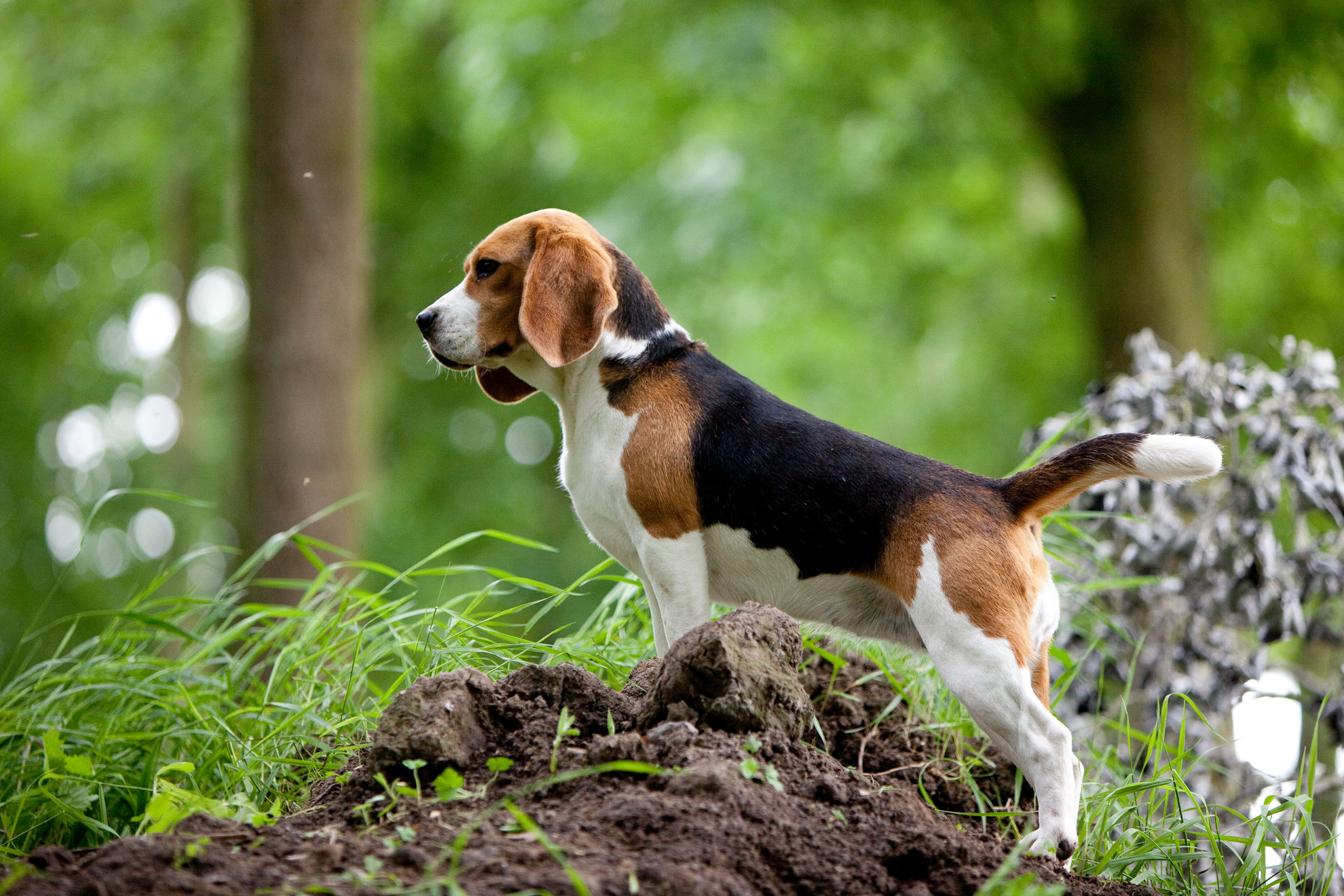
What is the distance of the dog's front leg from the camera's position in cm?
313

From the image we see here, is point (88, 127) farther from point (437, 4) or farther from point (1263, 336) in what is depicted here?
point (1263, 336)

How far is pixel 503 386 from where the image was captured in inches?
146

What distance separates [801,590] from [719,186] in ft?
30.5

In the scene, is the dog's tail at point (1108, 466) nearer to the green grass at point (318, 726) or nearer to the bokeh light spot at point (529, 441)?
the green grass at point (318, 726)

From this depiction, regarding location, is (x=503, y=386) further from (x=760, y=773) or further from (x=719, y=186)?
(x=719, y=186)

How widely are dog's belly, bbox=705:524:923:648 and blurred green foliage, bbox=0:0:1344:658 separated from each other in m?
5.51

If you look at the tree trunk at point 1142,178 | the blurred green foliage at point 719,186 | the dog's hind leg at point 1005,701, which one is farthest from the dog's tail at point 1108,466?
the tree trunk at point 1142,178

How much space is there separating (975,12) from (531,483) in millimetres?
10275

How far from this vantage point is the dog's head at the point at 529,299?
10.5ft

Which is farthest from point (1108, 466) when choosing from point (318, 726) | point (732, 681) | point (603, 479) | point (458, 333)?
point (318, 726)

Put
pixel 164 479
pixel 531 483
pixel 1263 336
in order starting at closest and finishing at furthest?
pixel 1263 336 → pixel 164 479 → pixel 531 483

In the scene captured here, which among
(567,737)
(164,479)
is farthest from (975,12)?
(164,479)

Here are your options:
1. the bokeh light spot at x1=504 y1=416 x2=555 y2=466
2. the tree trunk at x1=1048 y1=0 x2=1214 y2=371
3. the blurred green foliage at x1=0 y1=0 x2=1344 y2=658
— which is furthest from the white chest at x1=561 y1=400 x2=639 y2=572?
the bokeh light spot at x1=504 y1=416 x2=555 y2=466

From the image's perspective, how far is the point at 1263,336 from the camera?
13031 mm
